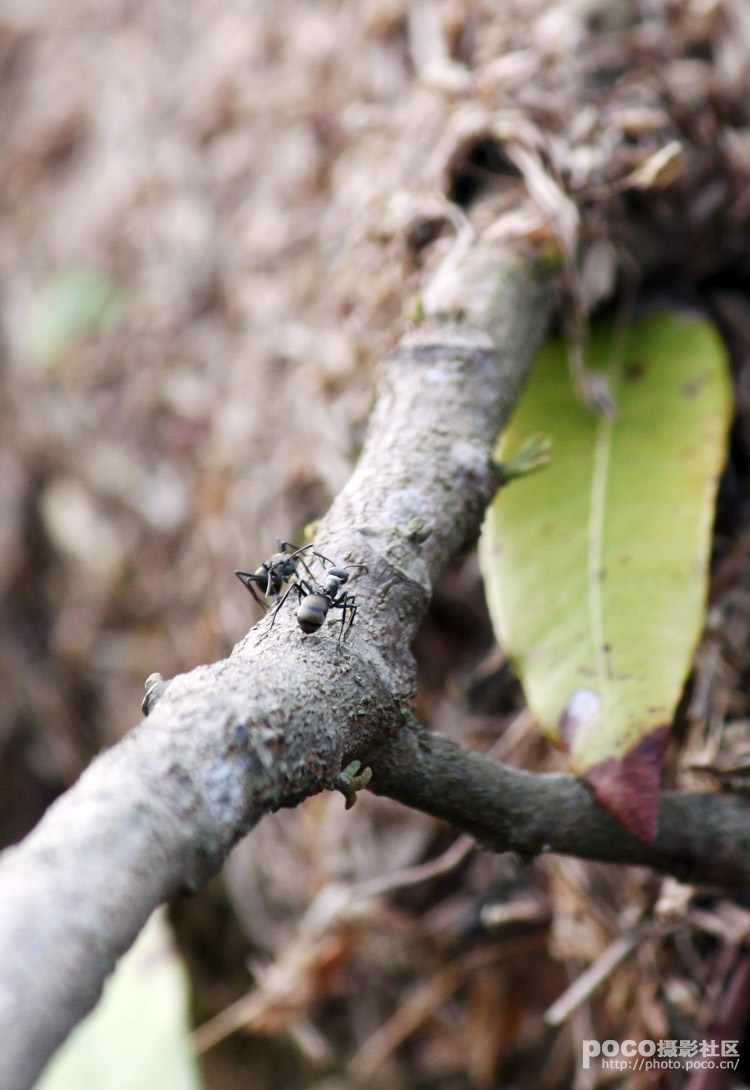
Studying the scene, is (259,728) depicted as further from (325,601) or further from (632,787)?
(632,787)

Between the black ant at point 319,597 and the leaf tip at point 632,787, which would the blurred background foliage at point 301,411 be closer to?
the leaf tip at point 632,787

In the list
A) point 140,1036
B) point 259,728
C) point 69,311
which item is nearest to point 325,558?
point 259,728

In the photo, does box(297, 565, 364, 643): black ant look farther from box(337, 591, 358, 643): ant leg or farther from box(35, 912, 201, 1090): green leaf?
box(35, 912, 201, 1090): green leaf

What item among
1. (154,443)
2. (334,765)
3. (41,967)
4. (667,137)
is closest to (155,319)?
(154,443)

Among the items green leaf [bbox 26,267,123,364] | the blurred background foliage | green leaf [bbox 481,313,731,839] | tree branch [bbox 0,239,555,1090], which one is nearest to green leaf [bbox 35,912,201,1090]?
the blurred background foliage

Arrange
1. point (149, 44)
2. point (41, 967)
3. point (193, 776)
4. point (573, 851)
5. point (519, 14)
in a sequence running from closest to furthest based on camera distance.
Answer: point (41, 967), point (193, 776), point (573, 851), point (519, 14), point (149, 44)

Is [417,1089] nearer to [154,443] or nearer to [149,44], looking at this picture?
[154,443]
